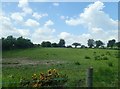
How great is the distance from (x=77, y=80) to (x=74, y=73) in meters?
1.49

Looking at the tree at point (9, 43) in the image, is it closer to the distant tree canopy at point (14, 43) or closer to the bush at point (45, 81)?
the distant tree canopy at point (14, 43)

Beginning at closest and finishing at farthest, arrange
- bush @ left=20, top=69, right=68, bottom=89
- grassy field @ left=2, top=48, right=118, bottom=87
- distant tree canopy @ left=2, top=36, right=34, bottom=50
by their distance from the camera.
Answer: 1. bush @ left=20, top=69, right=68, bottom=89
2. grassy field @ left=2, top=48, right=118, bottom=87
3. distant tree canopy @ left=2, top=36, right=34, bottom=50

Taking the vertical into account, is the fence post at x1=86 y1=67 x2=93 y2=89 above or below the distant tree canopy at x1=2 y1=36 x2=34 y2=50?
below

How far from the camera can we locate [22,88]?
740 centimetres

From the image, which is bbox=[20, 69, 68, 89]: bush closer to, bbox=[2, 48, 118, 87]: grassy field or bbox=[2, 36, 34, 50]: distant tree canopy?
bbox=[2, 48, 118, 87]: grassy field

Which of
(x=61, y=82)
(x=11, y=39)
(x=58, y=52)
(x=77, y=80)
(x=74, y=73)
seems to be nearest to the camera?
(x=61, y=82)

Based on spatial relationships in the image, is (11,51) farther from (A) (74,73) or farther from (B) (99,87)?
(B) (99,87)

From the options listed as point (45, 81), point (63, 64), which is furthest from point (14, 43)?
point (45, 81)

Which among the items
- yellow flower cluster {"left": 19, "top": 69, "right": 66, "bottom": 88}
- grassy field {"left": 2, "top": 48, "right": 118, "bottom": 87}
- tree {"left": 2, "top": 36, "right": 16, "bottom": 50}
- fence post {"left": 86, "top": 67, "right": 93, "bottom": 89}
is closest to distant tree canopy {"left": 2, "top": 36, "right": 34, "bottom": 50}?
tree {"left": 2, "top": 36, "right": 16, "bottom": 50}

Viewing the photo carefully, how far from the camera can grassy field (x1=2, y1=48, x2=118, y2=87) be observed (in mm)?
8538

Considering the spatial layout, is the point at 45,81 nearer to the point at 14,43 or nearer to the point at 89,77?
the point at 89,77

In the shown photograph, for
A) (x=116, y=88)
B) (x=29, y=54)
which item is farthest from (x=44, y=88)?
(x=29, y=54)

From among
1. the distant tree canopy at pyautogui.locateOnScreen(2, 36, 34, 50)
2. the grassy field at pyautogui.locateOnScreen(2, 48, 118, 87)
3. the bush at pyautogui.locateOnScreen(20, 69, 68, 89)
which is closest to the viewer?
the bush at pyautogui.locateOnScreen(20, 69, 68, 89)

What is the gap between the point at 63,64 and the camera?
41.6 ft
